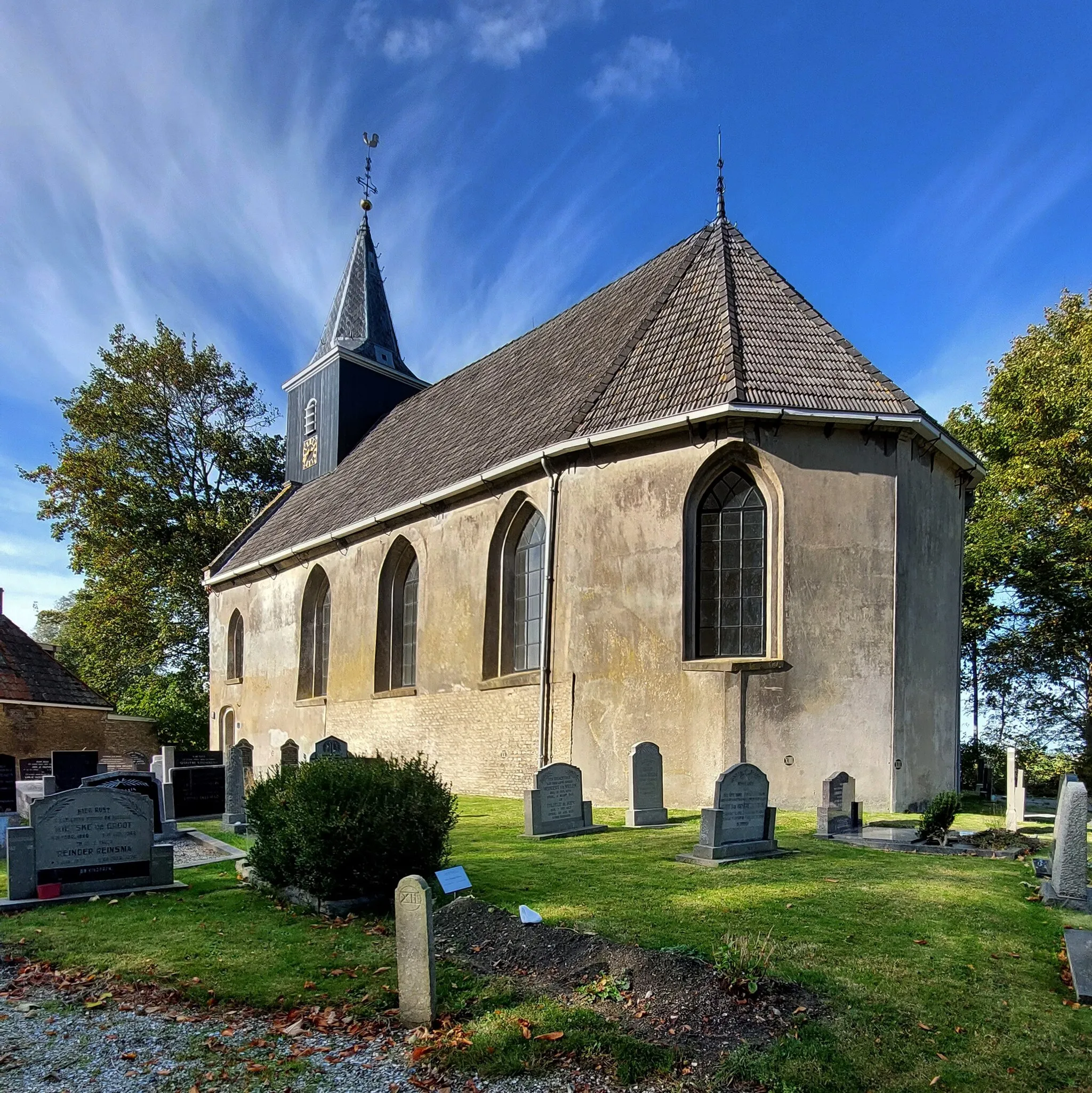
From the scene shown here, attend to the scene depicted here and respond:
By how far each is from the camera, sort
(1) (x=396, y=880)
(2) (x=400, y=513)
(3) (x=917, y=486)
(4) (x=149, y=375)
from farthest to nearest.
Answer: (4) (x=149, y=375)
(2) (x=400, y=513)
(3) (x=917, y=486)
(1) (x=396, y=880)

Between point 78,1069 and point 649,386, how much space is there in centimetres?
1262

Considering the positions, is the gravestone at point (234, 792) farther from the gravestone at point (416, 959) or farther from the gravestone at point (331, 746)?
the gravestone at point (416, 959)

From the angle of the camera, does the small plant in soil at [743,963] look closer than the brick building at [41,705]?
Yes

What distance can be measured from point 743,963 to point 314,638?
2087cm

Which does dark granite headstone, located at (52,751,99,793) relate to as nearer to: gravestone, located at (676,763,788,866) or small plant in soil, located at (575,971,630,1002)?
gravestone, located at (676,763,788,866)

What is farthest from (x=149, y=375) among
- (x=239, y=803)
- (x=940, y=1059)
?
(x=940, y=1059)

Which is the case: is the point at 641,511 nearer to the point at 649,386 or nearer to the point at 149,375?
the point at 649,386

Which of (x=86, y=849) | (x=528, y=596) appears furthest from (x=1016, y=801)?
(x=86, y=849)

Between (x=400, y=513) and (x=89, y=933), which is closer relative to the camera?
(x=89, y=933)

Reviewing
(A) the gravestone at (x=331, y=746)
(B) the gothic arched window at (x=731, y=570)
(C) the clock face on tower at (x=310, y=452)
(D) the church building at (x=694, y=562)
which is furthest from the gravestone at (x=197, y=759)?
(C) the clock face on tower at (x=310, y=452)

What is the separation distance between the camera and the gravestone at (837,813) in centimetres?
1062

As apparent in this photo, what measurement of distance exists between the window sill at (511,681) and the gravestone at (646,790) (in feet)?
13.9

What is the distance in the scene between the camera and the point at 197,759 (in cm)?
1830

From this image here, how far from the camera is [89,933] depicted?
6898 mm
